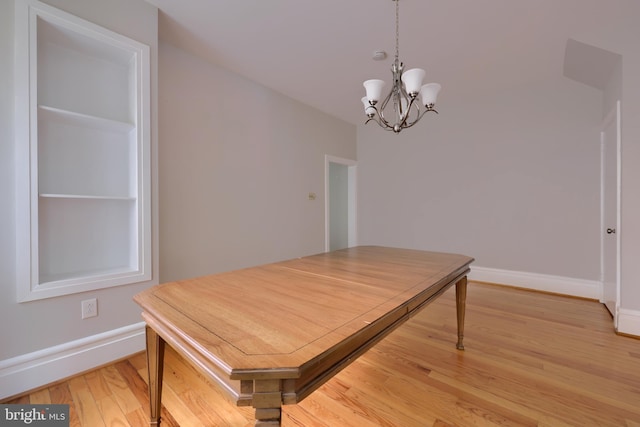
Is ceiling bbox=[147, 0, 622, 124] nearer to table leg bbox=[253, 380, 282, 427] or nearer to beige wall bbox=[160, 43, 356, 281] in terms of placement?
beige wall bbox=[160, 43, 356, 281]

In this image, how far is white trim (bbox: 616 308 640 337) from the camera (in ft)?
6.98

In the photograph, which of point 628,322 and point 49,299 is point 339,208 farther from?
point 49,299

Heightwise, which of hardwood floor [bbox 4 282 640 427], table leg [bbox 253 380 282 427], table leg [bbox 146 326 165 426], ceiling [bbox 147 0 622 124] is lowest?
hardwood floor [bbox 4 282 640 427]

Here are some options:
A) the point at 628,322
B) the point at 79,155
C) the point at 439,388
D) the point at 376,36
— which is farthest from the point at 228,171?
the point at 628,322

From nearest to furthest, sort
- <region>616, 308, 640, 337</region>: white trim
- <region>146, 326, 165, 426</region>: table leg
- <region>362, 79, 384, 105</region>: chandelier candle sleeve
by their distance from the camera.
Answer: <region>146, 326, 165, 426</region>: table leg, <region>362, 79, 384, 105</region>: chandelier candle sleeve, <region>616, 308, 640, 337</region>: white trim

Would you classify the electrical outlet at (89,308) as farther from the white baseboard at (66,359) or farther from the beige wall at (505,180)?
the beige wall at (505,180)

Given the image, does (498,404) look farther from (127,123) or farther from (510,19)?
(127,123)

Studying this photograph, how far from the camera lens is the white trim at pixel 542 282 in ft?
9.80

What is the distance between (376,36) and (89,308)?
9.86 feet

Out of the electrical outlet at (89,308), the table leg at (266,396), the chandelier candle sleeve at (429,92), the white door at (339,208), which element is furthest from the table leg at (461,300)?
the white door at (339,208)

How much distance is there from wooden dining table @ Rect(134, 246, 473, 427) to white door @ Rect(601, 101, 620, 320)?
2070 millimetres

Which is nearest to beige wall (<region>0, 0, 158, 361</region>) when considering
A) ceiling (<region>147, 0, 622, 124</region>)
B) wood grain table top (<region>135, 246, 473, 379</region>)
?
ceiling (<region>147, 0, 622, 124</region>)

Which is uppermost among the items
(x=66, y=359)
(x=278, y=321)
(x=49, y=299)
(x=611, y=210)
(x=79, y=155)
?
(x=79, y=155)

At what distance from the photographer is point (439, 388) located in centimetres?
154
